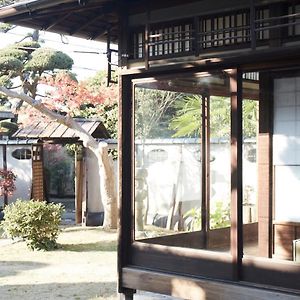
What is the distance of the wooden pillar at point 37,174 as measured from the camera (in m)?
14.4

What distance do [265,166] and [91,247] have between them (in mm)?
4633

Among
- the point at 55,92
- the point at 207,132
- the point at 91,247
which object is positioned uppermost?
the point at 55,92

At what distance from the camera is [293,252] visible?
5945mm

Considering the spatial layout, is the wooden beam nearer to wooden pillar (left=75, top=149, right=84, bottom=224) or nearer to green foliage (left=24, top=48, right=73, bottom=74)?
wooden pillar (left=75, top=149, right=84, bottom=224)

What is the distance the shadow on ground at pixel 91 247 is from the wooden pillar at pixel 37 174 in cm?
431

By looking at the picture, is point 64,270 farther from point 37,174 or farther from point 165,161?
point 37,174

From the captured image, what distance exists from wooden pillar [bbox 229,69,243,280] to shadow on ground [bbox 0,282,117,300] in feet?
6.45

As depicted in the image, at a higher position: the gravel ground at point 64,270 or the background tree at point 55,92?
the background tree at point 55,92

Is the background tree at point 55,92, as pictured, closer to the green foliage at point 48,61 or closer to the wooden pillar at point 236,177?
the green foliage at point 48,61

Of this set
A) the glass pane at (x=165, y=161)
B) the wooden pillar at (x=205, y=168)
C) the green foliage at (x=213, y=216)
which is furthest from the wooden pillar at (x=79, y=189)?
the wooden pillar at (x=205, y=168)

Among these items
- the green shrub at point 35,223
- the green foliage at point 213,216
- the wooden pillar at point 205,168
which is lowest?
the green shrub at point 35,223

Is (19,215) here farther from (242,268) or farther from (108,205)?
(242,268)

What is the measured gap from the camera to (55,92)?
13484 millimetres

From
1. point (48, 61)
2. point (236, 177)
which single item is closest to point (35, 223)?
point (236, 177)
